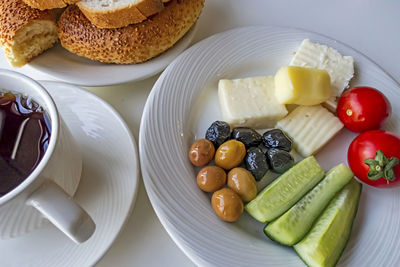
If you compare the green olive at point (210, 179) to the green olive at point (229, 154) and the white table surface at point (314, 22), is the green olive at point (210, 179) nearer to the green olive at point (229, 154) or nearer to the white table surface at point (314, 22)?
the green olive at point (229, 154)

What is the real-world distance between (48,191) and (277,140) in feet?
2.21

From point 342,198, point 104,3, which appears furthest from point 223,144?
point 104,3

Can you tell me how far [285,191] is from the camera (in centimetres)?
97

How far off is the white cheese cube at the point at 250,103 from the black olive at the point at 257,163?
0.44ft

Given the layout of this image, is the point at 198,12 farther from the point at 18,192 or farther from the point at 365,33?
the point at 18,192

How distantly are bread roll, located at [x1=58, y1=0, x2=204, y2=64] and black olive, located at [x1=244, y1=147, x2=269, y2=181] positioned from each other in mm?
484

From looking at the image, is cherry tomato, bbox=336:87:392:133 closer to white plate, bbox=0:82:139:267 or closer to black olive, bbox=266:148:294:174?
A: black olive, bbox=266:148:294:174

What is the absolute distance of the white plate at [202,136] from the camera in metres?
0.89

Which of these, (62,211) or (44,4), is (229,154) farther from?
(44,4)

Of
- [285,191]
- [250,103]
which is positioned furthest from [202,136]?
[285,191]

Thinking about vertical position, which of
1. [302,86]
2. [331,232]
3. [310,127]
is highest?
[302,86]

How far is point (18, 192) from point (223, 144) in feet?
1.86

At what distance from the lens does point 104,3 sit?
117 centimetres

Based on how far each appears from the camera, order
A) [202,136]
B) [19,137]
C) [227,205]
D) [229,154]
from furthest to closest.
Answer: [202,136] → [229,154] → [227,205] → [19,137]
